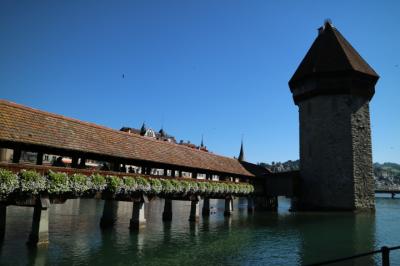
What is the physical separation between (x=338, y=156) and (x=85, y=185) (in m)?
25.0

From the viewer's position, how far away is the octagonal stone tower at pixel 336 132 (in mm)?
32031

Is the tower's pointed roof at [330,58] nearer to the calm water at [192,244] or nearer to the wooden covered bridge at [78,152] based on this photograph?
the wooden covered bridge at [78,152]

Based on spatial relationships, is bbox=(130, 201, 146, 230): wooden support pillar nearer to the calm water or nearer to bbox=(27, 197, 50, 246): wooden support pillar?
the calm water

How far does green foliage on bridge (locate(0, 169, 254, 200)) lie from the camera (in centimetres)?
1205

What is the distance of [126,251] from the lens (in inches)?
535

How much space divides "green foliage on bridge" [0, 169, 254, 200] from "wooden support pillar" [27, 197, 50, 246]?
0.49 metres

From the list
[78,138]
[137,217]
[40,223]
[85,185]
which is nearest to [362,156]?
[137,217]

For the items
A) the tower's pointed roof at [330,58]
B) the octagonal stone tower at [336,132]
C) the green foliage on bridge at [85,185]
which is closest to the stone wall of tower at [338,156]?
the octagonal stone tower at [336,132]

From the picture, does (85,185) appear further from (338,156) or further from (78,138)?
(338,156)

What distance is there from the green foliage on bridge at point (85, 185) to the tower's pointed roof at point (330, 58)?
18417 millimetres

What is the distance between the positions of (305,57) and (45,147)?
3115 cm

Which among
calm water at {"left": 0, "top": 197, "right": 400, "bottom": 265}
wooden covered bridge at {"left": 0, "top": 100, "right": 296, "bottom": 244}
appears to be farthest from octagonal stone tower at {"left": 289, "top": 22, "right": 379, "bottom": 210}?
wooden covered bridge at {"left": 0, "top": 100, "right": 296, "bottom": 244}

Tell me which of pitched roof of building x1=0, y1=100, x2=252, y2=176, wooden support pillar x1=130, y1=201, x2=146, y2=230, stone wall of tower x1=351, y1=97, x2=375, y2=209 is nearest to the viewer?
pitched roof of building x1=0, y1=100, x2=252, y2=176

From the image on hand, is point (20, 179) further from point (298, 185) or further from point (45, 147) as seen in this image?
point (298, 185)
